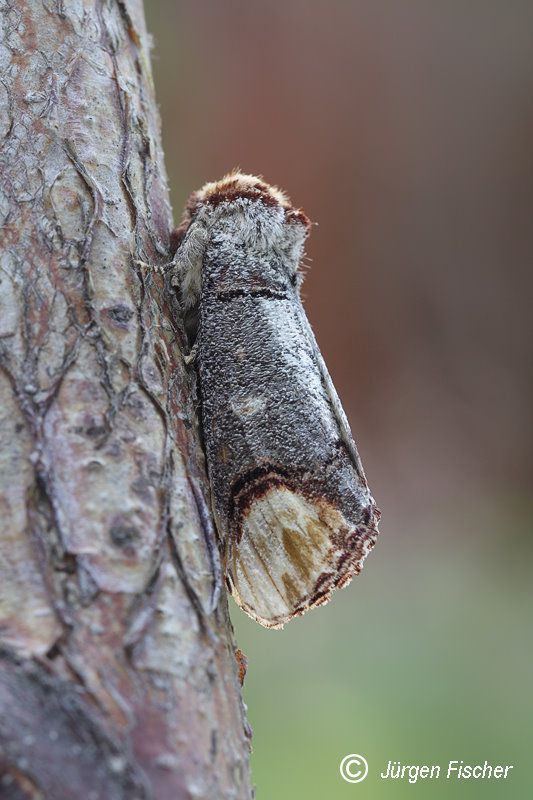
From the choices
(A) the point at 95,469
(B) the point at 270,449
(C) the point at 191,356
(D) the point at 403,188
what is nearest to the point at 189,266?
(C) the point at 191,356

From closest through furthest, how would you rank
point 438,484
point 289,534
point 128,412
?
point 128,412
point 289,534
point 438,484

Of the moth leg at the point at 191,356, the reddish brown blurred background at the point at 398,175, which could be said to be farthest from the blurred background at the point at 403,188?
the moth leg at the point at 191,356

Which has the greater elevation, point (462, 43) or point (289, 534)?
point (462, 43)

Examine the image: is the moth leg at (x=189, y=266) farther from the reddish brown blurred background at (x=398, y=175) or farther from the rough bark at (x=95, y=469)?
the reddish brown blurred background at (x=398, y=175)

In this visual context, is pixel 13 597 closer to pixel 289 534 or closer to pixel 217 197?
pixel 289 534

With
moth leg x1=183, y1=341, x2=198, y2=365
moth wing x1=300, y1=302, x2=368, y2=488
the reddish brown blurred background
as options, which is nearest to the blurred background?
the reddish brown blurred background

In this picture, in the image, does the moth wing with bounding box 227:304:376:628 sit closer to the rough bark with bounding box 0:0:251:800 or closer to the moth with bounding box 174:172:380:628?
the moth with bounding box 174:172:380:628

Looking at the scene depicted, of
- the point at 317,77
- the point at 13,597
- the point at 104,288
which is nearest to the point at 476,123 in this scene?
the point at 317,77

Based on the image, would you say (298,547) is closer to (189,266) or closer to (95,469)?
(95,469)
